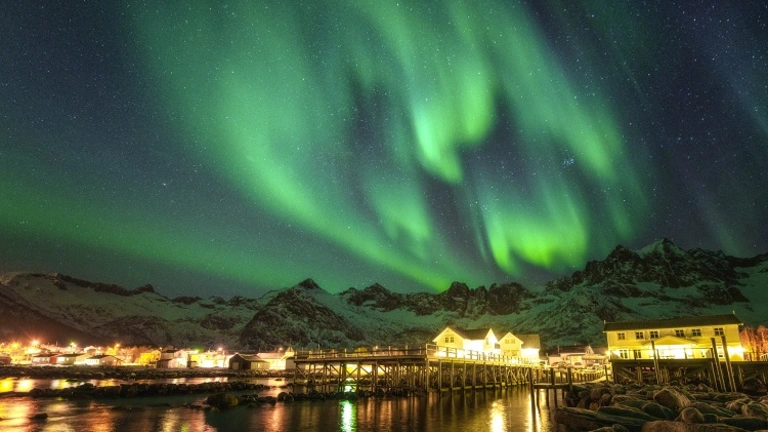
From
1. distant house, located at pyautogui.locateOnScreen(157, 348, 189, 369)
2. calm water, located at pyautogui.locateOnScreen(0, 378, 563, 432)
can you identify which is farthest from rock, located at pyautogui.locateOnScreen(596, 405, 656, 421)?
distant house, located at pyautogui.locateOnScreen(157, 348, 189, 369)

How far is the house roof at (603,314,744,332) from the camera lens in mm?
65812

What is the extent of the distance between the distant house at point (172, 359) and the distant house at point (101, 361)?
11.9 metres

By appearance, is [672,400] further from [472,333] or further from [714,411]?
[472,333]

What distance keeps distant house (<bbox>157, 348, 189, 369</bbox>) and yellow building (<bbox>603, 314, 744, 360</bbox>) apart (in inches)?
4379

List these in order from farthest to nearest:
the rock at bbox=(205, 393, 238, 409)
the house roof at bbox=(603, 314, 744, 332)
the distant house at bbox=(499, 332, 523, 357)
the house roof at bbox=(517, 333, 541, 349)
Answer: the house roof at bbox=(517, 333, 541, 349) < the distant house at bbox=(499, 332, 523, 357) < the house roof at bbox=(603, 314, 744, 332) < the rock at bbox=(205, 393, 238, 409)

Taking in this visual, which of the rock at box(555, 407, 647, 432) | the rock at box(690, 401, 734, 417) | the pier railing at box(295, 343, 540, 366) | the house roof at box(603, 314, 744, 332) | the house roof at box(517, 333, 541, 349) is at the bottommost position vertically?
the rock at box(555, 407, 647, 432)

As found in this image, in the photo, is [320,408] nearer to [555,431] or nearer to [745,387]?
[555,431]

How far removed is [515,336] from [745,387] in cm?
6006

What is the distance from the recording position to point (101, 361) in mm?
131500

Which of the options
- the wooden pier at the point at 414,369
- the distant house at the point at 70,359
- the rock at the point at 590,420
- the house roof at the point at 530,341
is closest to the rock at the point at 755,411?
the rock at the point at 590,420

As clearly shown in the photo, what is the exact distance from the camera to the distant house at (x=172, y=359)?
428ft

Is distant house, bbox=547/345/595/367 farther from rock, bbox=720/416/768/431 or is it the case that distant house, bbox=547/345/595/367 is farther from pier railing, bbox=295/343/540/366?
rock, bbox=720/416/768/431

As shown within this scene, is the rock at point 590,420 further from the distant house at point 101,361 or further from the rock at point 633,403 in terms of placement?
the distant house at point 101,361

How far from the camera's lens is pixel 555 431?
29.1 m
